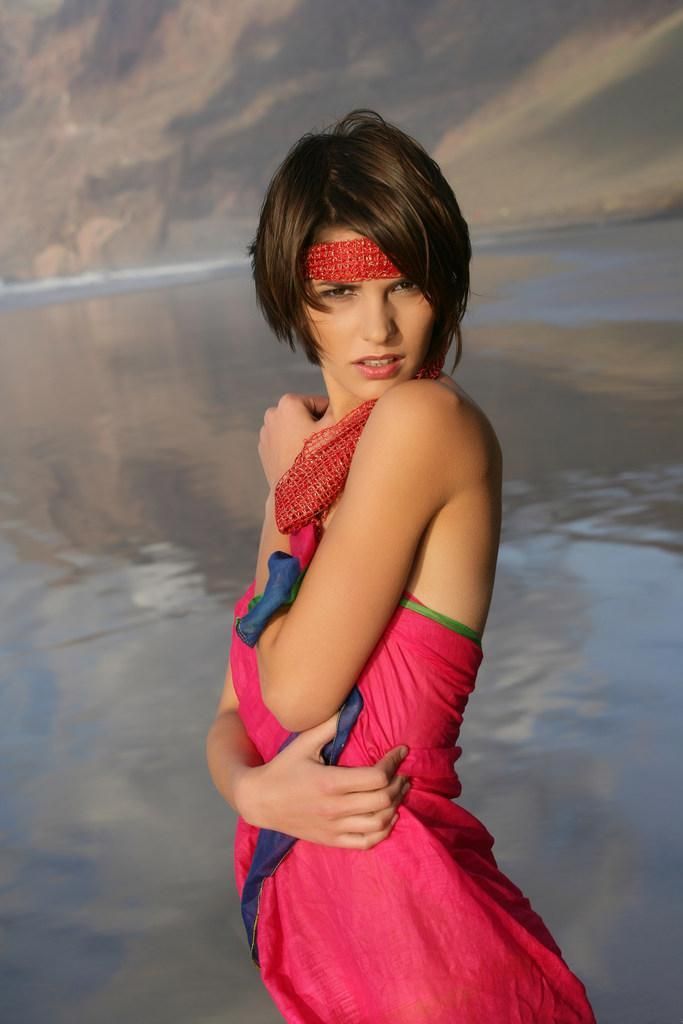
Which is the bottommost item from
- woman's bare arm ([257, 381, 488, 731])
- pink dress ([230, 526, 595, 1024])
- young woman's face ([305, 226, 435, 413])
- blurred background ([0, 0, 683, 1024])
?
blurred background ([0, 0, 683, 1024])

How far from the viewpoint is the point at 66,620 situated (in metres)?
3.40

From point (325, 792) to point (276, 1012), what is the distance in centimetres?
84

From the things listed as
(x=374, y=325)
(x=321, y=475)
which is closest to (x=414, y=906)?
(x=321, y=475)

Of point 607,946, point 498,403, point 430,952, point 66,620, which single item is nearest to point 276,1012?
point 607,946

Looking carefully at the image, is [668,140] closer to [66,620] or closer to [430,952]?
[66,620]

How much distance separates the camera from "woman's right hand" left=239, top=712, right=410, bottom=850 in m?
1.06

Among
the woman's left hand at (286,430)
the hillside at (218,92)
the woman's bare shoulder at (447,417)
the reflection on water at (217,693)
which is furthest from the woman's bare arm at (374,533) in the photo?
the hillside at (218,92)

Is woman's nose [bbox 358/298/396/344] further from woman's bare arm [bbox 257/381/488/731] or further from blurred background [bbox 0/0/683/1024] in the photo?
blurred background [bbox 0/0/683/1024]

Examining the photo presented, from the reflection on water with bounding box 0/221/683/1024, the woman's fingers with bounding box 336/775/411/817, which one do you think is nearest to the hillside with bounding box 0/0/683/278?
the reflection on water with bounding box 0/221/683/1024

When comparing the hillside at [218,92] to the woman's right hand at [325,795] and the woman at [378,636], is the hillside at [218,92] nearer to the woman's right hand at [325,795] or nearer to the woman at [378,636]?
the woman at [378,636]

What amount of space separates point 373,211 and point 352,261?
5cm

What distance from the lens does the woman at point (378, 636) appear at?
1053mm

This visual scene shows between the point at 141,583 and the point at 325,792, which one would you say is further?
the point at 141,583

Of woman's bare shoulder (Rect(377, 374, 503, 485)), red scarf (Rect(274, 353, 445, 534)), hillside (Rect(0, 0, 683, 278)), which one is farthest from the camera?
hillside (Rect(0, 0, 683, 278))
